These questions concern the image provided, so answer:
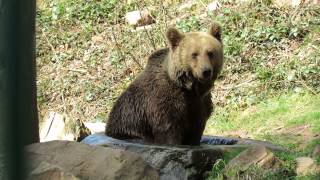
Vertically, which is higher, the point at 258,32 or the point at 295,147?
the point at 258,32

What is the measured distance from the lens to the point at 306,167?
5.71 m

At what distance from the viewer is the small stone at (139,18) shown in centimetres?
1467

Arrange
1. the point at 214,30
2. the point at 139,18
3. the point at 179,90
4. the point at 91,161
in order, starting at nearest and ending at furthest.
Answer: the point at 91,161 < the point at 179,90 < the point at 214,30 < the point at 139,18

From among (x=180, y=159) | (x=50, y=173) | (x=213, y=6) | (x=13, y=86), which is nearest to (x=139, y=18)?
(x=213, y=6)

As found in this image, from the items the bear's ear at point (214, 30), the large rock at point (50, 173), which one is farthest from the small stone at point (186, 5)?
the large rock at point (50, 173)

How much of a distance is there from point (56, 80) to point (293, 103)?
5.86m

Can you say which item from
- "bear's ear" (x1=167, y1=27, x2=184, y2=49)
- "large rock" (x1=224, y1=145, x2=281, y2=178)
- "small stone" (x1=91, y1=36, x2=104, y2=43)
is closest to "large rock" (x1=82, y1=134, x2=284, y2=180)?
"large rock" (x1=224, y1=145, x2=281, y2=178)

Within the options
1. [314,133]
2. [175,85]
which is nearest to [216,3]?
[314,133]

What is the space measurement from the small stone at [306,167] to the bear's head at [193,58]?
4.75 ft

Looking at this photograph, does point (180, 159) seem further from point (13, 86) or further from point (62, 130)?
point (13, 86)

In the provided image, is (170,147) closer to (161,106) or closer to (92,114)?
(161,106)

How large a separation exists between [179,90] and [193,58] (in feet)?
1.28

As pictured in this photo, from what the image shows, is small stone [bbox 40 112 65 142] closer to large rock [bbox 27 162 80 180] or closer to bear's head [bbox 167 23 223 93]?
bear's head [bbox 167 23 223 93]

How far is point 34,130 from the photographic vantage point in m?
6.66
